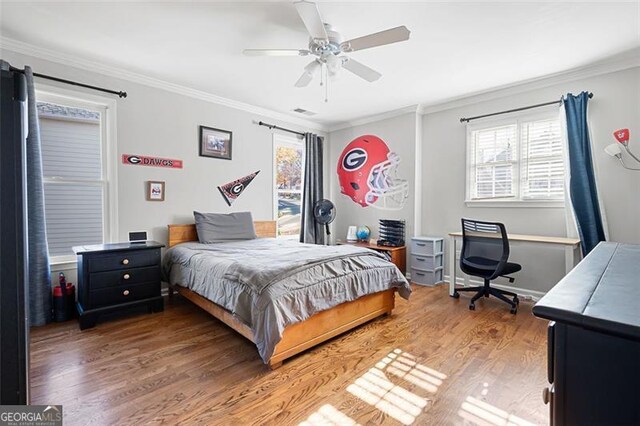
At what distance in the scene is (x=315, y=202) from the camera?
507 cm

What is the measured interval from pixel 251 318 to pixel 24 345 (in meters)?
1.22

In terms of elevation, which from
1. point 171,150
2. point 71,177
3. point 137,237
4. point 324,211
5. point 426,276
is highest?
point 171,150

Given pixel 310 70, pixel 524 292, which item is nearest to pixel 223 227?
pixel 310 70

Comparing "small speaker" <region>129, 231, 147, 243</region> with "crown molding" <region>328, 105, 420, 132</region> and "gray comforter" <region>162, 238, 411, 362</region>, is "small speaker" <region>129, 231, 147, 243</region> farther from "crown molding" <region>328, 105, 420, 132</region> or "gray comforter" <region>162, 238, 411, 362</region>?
"crown molding" <region>328, 105, 420, 132</region>

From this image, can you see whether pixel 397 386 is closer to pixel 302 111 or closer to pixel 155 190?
pixel 155 190

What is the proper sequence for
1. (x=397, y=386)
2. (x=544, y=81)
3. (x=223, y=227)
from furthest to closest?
(x=223, y=227)
(x=544, y=81)
(x=397, y=386)

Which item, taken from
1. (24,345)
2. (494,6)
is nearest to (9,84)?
(24,345)

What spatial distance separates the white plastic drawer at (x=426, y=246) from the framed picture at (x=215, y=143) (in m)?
2.86

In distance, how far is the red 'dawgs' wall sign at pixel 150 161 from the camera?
329 cm

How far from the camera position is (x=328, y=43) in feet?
7.50

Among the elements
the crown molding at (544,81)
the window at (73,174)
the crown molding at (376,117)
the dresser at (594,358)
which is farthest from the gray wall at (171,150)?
the dresser at (594,358)

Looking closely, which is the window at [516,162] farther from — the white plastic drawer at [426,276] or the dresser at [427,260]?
the white plastic drawer at [426,276]

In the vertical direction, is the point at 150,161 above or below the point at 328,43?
below

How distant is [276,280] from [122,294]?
1.77 metres
